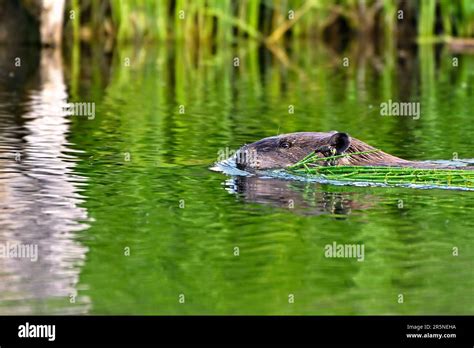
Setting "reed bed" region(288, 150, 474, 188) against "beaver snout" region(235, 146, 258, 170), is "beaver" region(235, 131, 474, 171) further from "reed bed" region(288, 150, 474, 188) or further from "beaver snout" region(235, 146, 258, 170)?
"reed bed" region(288, 150, 474, 188)

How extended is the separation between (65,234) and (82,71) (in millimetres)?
12776

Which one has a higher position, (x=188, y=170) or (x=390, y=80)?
(x=390, y=80)

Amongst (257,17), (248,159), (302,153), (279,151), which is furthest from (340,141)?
(257,17)

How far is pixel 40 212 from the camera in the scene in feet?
29.3

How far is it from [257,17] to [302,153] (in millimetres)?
15303

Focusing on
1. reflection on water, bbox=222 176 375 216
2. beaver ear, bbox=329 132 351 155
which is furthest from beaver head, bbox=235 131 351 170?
reflection on water, bbox=222 176 375 216

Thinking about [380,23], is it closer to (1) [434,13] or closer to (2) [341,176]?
(1) [434,13]

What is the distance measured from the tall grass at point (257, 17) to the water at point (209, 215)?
7.46m

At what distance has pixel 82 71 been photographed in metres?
20.8

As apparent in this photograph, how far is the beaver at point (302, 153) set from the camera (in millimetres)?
10531

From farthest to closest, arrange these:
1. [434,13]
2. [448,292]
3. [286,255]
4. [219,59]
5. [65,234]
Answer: [434,13] → [219,59] → [65,234] → [286,255] → [448,292]

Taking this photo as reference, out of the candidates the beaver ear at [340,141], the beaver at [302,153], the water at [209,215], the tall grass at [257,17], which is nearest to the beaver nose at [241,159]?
the beaver at [302,153]
